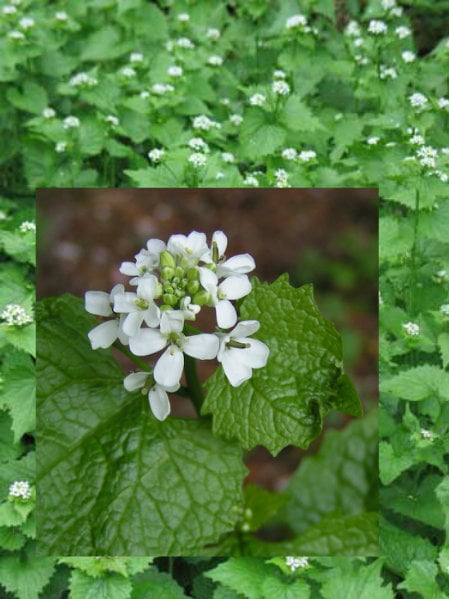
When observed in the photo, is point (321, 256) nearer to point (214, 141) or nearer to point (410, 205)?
point (410, 205)

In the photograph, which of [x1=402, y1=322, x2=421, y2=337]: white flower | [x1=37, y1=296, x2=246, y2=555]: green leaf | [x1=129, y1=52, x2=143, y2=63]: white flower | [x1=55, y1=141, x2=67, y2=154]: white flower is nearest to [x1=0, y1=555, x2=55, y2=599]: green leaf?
[x1=37, y1=296, x2=246, y2=555]: green leaf

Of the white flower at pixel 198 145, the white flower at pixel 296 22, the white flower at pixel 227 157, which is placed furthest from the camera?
the white flower at pixel 296 22

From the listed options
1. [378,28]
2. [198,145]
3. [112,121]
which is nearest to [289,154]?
[198,145]

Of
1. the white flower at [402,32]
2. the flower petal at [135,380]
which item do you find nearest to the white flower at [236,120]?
the white flower at [402,32]

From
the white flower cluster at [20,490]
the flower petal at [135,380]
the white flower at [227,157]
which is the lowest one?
the white flower cluster at [20,490]

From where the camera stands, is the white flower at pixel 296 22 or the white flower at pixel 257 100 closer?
the white flower at pixel 257 100

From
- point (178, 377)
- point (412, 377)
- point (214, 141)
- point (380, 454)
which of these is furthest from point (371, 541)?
point (214, 141)

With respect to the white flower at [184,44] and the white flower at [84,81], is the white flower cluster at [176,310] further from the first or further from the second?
the white flower at [184,44]

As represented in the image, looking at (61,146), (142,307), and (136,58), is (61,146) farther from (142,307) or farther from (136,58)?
(142,307)

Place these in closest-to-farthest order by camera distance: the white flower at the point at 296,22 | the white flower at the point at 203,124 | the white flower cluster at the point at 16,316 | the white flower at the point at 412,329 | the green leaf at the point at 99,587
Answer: the green leaf at the point at 99,587
the white flower cluster at the point at 16,316
the white flower at the point at 412,329
the white flower at the point at 203,124
the white flower at the point at 296,22
